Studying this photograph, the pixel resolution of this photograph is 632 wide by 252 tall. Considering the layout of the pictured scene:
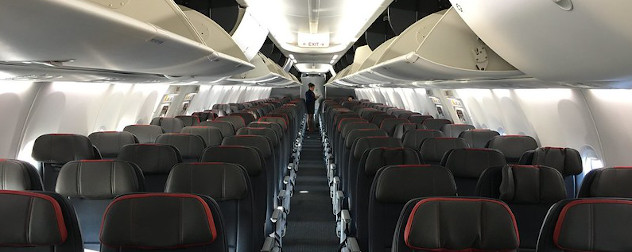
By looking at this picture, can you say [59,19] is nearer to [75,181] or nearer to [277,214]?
[75,181]

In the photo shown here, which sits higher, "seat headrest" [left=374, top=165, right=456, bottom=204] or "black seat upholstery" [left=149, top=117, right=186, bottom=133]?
"black seat upholstery" [left=149, top=117, right=186, bottom=133]

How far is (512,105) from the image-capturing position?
34.3ft

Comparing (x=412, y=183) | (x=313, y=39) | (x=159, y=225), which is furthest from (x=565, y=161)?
(x=313, y=39)

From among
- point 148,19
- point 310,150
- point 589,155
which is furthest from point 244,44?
point 589,155

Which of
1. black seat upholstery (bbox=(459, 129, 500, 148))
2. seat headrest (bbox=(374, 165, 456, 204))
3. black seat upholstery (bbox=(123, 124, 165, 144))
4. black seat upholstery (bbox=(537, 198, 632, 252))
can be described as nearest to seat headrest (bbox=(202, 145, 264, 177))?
seat headrest (bbox=(374, 165, 456, 204))

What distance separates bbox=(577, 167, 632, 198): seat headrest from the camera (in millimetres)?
4293

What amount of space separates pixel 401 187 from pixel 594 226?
1654 mm

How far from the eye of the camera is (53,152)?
6.36 metres

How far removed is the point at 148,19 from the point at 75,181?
109 inches

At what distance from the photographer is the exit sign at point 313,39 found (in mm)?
15711

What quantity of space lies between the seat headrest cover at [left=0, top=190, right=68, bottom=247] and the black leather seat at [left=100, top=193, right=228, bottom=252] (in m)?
0.24

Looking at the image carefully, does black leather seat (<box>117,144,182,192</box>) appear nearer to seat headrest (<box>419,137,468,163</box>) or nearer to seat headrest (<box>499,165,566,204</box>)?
seat headrest (<box>419,137,468,163</box>)

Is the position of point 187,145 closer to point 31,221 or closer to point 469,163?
point 469,163

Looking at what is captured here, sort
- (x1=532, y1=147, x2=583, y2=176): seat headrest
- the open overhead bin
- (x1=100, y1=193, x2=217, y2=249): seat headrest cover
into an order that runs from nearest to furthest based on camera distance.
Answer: the open overhead bin
(x1=100, y1=193, x2=217, y2=249): seat headrest cover
(x1=532, y1=147, x2=583, y2=176): seat headrest
